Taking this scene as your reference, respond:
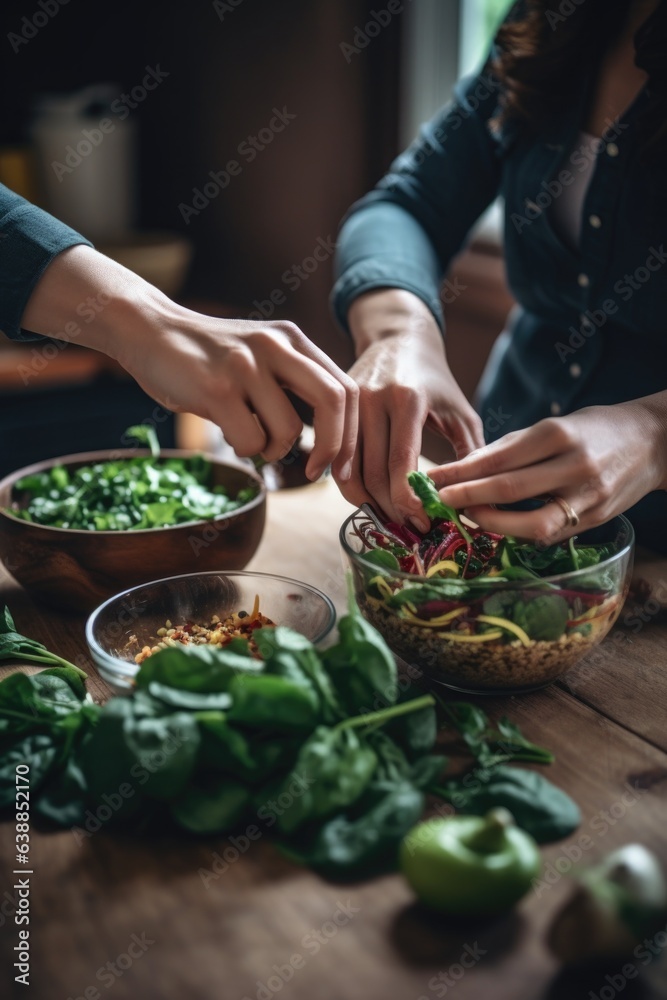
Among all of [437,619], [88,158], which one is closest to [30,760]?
[437,619]

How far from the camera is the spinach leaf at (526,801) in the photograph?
0.73m

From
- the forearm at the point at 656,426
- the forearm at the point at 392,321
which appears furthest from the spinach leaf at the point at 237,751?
the forearm at the point at 392,321

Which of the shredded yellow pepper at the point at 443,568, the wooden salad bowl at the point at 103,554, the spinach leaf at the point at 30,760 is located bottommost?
the wooden salad bowl at the point at 103,554

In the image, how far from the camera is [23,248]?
1053 mm

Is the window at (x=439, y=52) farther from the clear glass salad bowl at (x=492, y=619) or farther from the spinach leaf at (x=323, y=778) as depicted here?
the spinach leaf at (x=323, y=778)

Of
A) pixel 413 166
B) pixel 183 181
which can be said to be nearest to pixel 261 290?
pixel 183 181

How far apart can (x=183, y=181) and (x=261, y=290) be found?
53 cm

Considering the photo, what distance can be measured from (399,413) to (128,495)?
0.38 m

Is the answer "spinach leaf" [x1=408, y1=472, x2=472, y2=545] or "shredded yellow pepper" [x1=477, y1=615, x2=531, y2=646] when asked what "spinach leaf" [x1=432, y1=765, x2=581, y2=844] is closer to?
"shredded yellow pepper" [x1=477, y1=615, x2=531, y2=646]

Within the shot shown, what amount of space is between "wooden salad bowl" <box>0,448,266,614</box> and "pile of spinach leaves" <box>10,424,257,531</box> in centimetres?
5

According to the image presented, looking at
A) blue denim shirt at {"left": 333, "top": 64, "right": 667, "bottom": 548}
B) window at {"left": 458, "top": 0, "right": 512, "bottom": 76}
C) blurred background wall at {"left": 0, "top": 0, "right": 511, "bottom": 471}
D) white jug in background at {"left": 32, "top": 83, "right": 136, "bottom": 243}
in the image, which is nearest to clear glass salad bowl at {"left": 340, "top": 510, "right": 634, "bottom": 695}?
blue denim shirt at {"left": 333, "top": 64, "right": 667, "bottom": 548}

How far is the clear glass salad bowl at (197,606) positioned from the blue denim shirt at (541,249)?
0.61 metres

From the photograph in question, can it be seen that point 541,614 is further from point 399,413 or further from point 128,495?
point 128,495

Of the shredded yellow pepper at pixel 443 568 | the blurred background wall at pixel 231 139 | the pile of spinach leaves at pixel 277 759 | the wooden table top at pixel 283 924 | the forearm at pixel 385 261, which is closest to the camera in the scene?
the wooden table top at pixel 283 924
